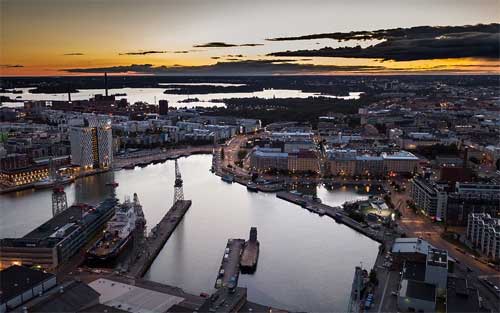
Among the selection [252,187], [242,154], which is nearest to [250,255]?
[252,187]

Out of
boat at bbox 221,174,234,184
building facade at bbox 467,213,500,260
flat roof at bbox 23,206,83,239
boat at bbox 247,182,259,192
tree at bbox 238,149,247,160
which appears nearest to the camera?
building facade at bbox 467,213,500,260

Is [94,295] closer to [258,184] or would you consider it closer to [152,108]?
[258,184]

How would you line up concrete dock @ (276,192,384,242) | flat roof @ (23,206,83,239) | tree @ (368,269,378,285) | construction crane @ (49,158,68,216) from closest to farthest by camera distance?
tree @ (368,269,378,285), flat roof @ (23,206,83,239), concrete dock @ (276,192,384,242), construction crane @ (49,158,68,216)

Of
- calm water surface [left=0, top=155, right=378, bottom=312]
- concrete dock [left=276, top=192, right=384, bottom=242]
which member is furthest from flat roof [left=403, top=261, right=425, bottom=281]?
concrete dock [left=276, top=192, right=384, bottom=242]

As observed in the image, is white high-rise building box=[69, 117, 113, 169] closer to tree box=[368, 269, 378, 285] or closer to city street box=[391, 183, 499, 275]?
city street box=[391, 183, 499, 275]

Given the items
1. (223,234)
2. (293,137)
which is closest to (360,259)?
(223,234)

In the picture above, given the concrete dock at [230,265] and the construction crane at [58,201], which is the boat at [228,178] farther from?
the concrete dock at [230,265]

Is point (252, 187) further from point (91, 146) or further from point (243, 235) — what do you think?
point (91, 146)

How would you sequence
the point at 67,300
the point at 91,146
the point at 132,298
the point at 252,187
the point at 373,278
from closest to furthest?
the point at 67,300, the point at 132,298, the point at 373,278, the point at 252,187, the point at 91,146
